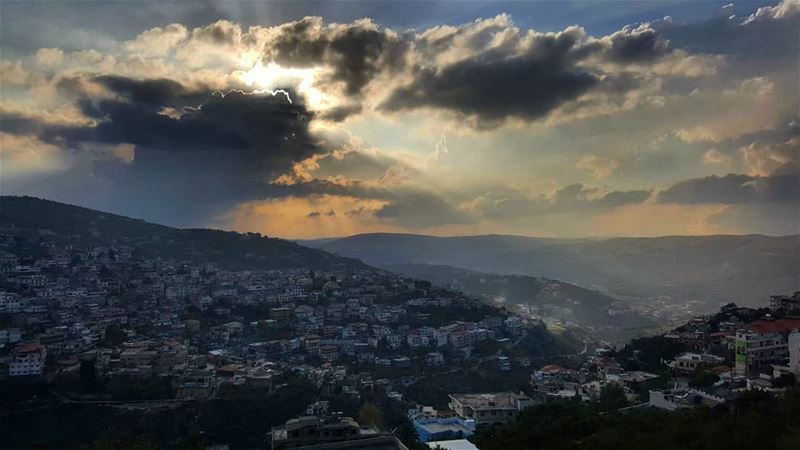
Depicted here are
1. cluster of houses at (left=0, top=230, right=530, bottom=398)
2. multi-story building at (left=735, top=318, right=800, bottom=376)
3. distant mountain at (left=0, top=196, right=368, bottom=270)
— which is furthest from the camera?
distant mountain at (left=0, top=196, right=368, bottom=270)

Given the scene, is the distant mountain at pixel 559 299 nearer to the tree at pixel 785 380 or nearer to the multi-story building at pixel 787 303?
the multi-story building at pixel 787 303

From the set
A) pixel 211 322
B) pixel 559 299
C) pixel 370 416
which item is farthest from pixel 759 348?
pixel 559 299

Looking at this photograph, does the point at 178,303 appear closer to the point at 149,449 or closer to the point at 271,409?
the point at 271,409

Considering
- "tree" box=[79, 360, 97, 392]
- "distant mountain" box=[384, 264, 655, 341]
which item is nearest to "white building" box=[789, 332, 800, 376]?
"tree" box=[79, 360, 97, 392]

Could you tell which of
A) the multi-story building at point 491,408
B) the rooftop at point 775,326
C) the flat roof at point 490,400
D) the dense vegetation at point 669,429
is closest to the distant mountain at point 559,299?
the rooftop at point 775,326

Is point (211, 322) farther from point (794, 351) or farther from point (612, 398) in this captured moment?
point (794, 351)

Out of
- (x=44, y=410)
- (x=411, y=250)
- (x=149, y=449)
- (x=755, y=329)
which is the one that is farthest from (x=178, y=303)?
(x=411, y=250)

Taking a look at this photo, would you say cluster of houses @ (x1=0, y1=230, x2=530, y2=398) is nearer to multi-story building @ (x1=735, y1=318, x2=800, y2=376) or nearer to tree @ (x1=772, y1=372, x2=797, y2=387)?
multi-story building @ (x1=735, y1=318, x2=800, y2=376)
